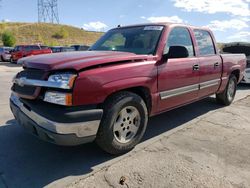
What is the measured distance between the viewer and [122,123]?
12.1 feet

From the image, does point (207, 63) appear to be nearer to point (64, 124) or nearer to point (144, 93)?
point (144, 93)

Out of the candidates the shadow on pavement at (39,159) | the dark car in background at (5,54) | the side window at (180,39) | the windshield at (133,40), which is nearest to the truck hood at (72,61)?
the windshield at (133,40)

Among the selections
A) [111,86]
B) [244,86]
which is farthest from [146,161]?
[244,86]

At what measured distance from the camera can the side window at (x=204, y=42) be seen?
533 centimetres

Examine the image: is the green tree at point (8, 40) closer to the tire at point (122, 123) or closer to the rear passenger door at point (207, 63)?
the rear passenger door at point (207, 63)

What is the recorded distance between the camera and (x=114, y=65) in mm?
3457

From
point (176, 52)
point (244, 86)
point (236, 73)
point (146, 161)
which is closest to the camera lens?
point (146, 161)

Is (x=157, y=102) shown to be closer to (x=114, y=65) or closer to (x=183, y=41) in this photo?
(x=114, y=65)

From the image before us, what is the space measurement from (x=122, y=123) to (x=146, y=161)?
595 millimetres

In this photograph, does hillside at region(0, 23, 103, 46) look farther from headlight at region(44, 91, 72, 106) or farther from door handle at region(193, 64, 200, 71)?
headlight at region(44, 91, 72, 106)

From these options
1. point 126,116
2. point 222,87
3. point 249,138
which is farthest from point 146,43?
point 222,87

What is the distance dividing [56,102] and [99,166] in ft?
3.32

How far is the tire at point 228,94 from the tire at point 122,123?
3.41m

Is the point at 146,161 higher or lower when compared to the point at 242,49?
lower
